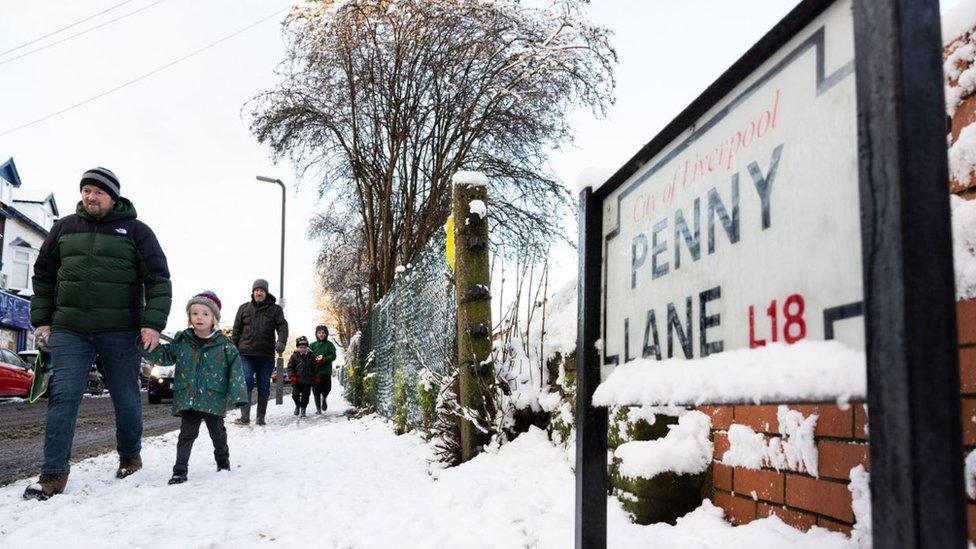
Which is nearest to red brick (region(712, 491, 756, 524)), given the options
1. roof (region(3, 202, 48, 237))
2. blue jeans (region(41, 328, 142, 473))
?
blue jeans (region(41, 328, 142, 473))

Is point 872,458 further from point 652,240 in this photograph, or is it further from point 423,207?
point 423,207

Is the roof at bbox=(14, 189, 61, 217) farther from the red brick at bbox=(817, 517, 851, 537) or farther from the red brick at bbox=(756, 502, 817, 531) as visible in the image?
the red brick at bbox=(817, 517, 851, 537)

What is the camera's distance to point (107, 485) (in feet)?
13.2

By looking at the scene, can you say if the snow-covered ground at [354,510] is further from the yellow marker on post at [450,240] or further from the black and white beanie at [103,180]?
the black and white beanie at [103,180]

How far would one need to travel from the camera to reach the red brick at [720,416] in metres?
2.18

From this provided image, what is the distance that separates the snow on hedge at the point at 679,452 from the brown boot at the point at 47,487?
10.00ft

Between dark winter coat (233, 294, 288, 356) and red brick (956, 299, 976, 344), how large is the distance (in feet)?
25.5

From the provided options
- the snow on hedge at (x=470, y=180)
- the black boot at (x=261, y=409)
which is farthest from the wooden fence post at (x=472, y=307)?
the black boot at (x=261, y=409)

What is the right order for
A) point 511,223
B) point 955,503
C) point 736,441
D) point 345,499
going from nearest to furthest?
point 955,503, point 736,441, point 345,499, point 511,223

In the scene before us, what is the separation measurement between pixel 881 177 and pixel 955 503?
34 centimetres

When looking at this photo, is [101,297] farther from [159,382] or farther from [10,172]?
[10,172]

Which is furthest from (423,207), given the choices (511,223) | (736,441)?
(736,441)

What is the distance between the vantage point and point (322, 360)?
11211 millimetres

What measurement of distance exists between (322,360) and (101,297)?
24.1ft
